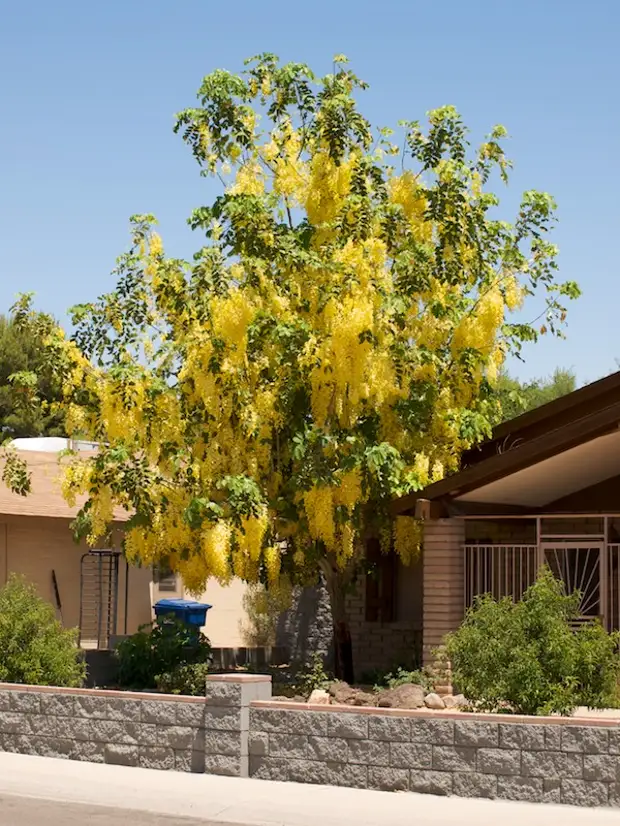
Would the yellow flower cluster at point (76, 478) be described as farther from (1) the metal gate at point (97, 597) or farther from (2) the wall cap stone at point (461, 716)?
(2) the wall cap stone at point (461, 716)

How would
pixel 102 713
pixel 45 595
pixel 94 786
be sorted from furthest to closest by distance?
pixel 45 595 → pixel 102 713 → pixel 94 786

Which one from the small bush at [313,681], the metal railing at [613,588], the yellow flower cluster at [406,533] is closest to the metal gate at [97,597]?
the yellow flower cluster at [406,533]

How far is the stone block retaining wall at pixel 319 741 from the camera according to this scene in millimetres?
12461

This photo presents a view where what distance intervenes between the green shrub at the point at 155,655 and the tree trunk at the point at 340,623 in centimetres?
232

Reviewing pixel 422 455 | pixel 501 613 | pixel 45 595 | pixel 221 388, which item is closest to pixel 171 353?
pixel 221 388

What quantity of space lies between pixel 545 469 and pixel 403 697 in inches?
148

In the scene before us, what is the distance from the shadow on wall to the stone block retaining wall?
11.7m

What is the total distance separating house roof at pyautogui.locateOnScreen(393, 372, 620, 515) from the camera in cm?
1864

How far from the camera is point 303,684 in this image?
20.3 m

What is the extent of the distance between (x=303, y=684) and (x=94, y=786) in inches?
263

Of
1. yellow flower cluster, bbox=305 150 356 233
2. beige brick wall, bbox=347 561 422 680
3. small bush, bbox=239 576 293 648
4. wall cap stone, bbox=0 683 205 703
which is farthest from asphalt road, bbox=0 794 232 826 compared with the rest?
small bush, bbox=239 576 293 648

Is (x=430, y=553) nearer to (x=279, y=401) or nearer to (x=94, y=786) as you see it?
(x=279, y=401)

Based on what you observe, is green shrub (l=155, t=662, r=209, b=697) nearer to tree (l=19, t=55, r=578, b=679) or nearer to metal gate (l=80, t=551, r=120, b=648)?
tree (l=19, t=55, r=578, b=679)

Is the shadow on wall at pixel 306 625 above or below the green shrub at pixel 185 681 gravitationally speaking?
above
